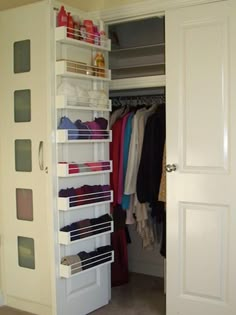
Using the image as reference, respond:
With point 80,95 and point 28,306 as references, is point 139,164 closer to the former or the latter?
point 80,95

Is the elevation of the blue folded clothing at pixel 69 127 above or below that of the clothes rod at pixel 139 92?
below

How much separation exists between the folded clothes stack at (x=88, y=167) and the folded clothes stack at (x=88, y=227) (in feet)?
1.17

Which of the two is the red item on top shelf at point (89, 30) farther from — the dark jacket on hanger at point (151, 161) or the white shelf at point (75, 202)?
the white shelf at point (75, 202)

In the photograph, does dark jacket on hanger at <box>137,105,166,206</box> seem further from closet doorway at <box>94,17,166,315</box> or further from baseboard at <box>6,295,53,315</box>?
baseboard at <box>6,295,53,315</box>

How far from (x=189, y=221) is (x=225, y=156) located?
1.65 ft

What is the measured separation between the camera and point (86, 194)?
9.64 feet

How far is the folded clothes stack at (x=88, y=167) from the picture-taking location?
2.80 metres

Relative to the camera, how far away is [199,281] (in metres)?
2.85

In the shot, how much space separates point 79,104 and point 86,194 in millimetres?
618

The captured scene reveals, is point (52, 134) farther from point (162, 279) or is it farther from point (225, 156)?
point (162, 279)

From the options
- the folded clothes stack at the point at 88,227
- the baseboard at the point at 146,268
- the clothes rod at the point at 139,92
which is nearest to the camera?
the folded clothes stack at the point at 88,227

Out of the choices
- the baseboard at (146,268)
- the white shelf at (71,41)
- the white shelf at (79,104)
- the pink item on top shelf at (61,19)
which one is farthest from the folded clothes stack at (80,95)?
the baseboard at (146,268)

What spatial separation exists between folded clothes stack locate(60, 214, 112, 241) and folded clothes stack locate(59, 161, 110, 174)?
1.17ft

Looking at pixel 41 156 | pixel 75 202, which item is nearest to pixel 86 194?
pixel 75 202
